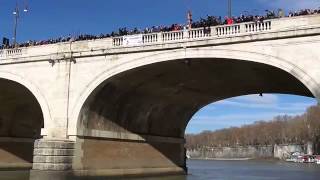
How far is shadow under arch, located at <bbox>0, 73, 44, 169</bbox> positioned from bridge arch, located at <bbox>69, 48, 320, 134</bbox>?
11787 mm

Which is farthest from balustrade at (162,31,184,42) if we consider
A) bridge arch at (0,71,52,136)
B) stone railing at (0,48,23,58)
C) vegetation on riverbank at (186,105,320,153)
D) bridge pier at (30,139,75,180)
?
vegetation on riverbank at (186,105,320,153)

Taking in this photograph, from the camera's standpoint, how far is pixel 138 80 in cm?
3048

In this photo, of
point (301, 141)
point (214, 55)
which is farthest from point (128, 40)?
point (301, 141)

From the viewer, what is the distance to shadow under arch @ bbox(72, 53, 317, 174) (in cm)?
2830

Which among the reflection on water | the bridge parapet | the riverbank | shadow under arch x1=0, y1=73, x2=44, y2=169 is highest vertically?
the bridge parapet

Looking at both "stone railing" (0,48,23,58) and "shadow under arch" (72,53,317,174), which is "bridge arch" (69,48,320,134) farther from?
"stone railing" (0,48,23,58)

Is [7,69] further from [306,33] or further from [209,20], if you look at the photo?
[306,33]

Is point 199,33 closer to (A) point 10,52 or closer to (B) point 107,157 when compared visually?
(B) point 107,157

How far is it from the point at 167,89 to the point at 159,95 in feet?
3.86

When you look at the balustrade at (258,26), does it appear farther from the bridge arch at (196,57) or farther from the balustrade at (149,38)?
the balustrade at (149,38)

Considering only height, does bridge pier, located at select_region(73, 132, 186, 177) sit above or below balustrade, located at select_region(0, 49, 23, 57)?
below

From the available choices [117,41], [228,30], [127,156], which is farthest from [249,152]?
[228,30]

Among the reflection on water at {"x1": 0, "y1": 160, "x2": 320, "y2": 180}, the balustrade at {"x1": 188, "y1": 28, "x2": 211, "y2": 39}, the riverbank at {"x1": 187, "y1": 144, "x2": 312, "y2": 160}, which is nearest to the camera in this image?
the balustrade at {"x1": 188, "y1": 28, "x2": 211, "y2": 39}

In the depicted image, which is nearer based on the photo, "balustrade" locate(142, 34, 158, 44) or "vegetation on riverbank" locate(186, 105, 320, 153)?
"balustrade" locate(142, 34, 158, 44)
